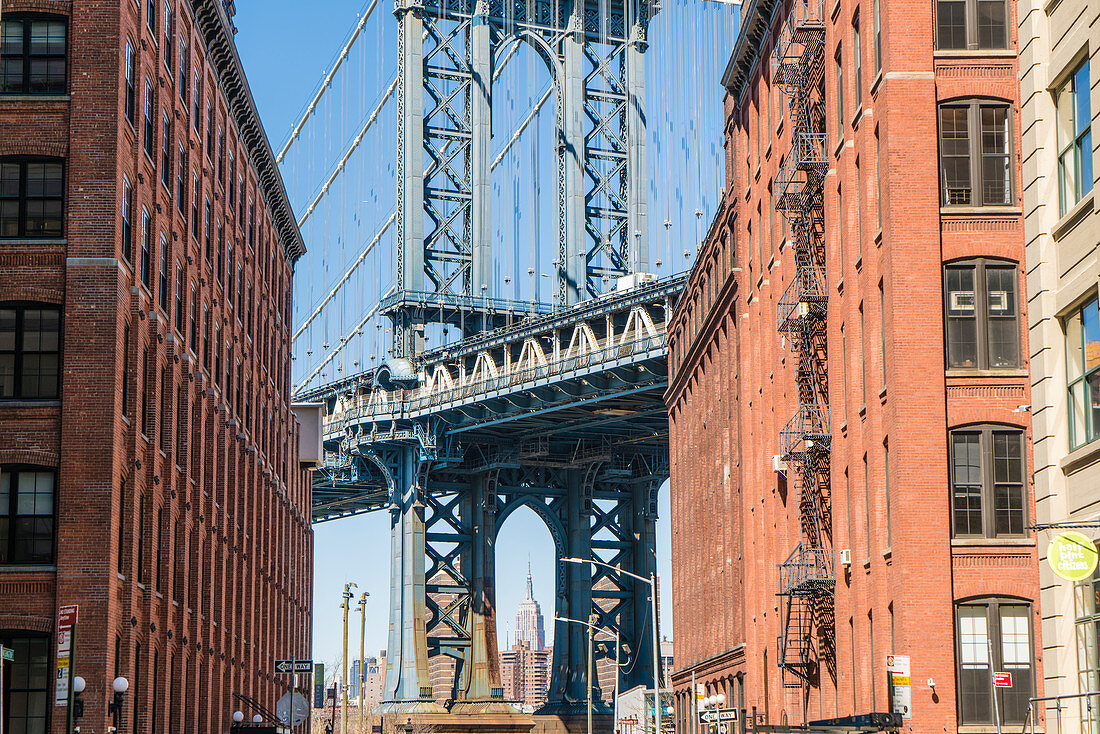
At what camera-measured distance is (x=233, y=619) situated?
62312mm

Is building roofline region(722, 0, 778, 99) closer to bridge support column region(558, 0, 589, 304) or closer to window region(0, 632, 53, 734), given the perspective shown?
window region(0, 632, 53, 734)

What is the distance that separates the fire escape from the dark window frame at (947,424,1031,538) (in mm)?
7868

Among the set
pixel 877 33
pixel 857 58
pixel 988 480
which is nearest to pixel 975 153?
pixel 877 33

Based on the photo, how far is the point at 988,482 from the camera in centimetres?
3728

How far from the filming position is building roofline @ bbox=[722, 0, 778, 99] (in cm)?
5500

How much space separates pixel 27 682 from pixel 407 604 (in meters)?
73.2

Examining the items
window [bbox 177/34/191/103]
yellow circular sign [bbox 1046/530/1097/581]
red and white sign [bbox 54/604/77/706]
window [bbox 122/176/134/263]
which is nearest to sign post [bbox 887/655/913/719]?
yellow circular sign [bbox 1046/530/1097/581]

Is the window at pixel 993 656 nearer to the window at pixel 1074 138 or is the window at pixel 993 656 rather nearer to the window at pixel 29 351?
the window at pixel 1074 138

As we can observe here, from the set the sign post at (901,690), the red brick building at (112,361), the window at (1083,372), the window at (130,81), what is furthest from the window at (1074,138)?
the window at (130,81)

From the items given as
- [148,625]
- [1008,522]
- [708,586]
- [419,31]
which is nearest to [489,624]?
[419,31]

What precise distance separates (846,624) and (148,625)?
17.4 metres

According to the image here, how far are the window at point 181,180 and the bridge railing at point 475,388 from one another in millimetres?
38344

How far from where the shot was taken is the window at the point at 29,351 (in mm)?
39469

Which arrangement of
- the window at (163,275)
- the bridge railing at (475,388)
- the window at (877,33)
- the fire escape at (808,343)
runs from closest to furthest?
the window at (877,33), the fire escape at (808,343), the window at (163,275), the bridge railing at (475,388)
